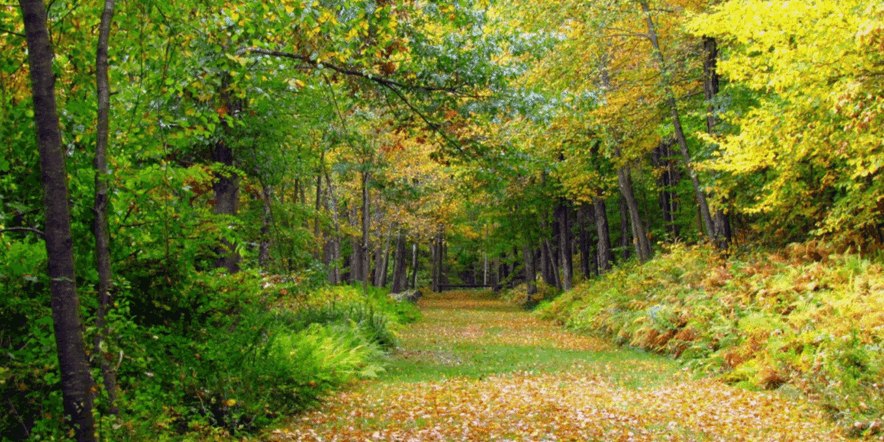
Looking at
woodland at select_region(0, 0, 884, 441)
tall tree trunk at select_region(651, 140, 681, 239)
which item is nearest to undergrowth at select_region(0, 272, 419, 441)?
woodland at select_region(0, 0, 884, 441)

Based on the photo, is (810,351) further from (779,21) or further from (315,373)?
(315,373)

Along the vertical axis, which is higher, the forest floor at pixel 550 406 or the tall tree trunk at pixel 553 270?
the tall tree trunk at pixel 553 270

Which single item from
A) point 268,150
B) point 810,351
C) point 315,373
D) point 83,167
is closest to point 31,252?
point 83,167

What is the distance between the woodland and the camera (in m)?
4.16

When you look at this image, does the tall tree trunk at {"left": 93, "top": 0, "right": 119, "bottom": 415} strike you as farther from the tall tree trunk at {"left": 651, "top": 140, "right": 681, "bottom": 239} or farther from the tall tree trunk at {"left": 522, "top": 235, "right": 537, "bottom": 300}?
the tall tree trunk at {"left": 522, "top": 235, "right": 537, "bottom": 300}

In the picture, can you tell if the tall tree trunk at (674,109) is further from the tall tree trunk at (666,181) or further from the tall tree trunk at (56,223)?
the tall tree trunk at (56,223)

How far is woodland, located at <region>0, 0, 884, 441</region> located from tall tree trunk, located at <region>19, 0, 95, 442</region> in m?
0.01

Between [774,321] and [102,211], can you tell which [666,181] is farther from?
[102,211]

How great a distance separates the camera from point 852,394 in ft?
22.1

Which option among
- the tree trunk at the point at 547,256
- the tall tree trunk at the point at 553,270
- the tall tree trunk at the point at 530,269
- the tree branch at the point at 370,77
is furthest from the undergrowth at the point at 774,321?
the tall tree trunk at the point at 530,269

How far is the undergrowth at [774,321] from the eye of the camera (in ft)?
23.3

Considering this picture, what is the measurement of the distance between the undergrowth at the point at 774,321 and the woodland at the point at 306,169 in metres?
0.04

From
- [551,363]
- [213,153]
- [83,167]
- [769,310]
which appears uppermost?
[213,153]

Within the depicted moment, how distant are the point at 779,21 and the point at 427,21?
208 inches
